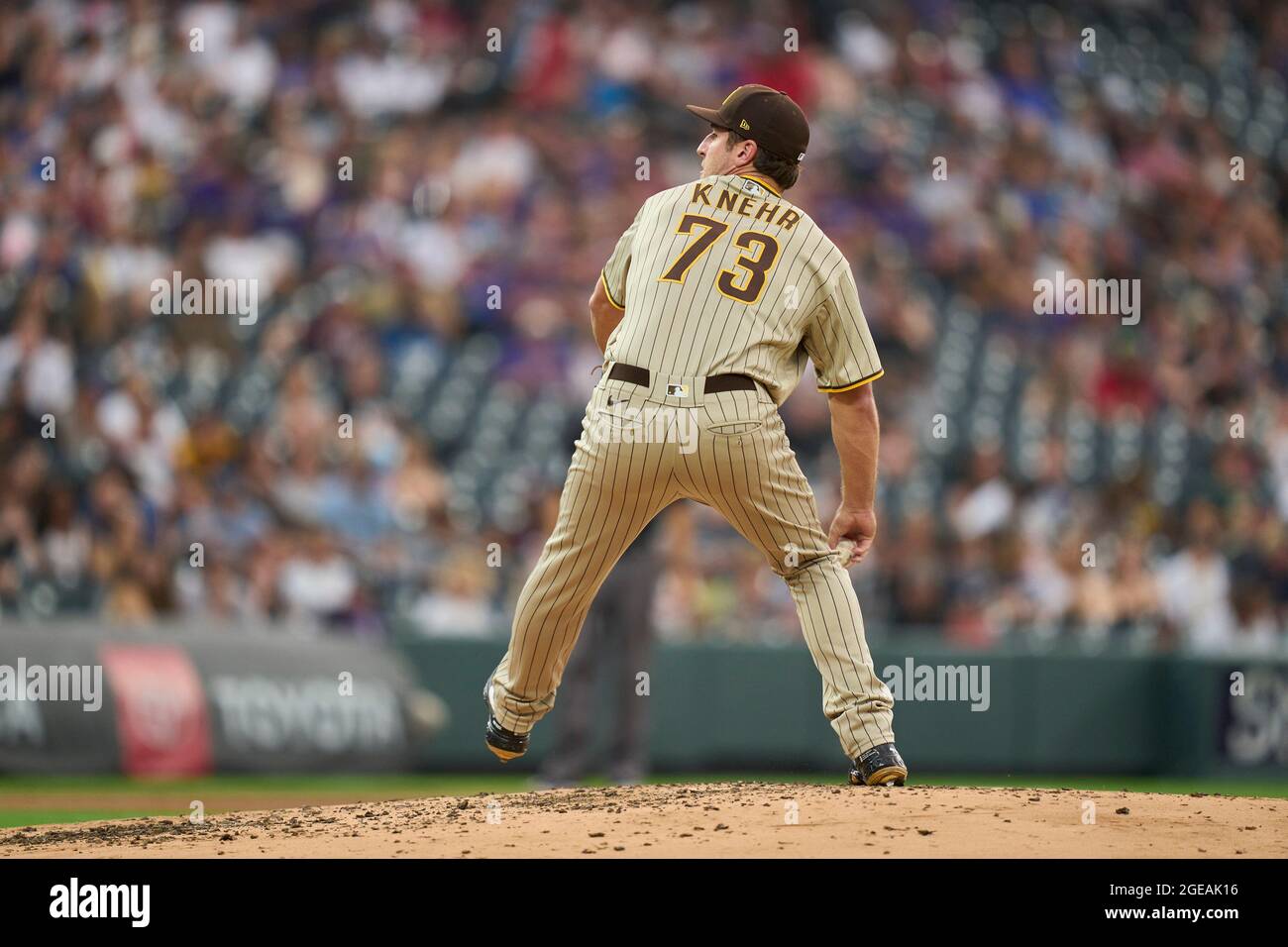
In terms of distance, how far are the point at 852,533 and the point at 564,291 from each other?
8.39m

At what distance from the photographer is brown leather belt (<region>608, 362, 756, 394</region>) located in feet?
15.8

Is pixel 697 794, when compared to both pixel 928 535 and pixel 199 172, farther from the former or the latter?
pixel 199 172

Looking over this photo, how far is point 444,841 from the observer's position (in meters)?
4.74

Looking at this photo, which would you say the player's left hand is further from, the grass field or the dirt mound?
the grass field

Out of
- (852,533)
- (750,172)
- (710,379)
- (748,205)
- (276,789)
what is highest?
(750,172)

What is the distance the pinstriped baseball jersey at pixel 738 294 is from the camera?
4.84 m

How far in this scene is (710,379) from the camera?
4805 millimetres

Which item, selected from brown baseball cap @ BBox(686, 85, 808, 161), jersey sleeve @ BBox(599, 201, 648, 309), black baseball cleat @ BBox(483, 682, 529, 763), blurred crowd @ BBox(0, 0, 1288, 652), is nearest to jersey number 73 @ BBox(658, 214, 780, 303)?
jersey sleeve @ BBox(599, 201, 648, 309)

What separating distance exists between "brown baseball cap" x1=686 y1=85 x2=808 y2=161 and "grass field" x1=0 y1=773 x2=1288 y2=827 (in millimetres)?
3531

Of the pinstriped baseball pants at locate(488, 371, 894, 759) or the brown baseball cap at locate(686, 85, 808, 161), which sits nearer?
the pinstriped baseball pants at locate(488, 371, 894, 759)

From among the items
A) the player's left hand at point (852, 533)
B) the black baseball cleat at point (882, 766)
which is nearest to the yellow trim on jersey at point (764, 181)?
the player's left hand at point (852, 533)

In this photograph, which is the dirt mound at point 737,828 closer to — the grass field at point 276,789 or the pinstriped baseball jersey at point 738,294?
the pinstriped baseball jersey at point 738,294

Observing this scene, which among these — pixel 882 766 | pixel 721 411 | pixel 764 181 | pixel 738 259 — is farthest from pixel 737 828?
pixel 764 181

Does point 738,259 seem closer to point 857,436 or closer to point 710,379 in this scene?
point 710,379
